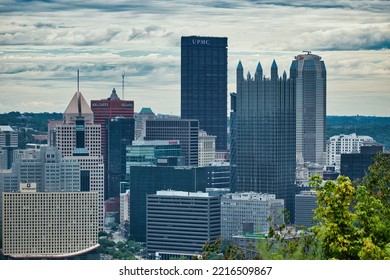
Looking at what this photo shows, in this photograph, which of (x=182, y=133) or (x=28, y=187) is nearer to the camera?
(x=28, y=187)

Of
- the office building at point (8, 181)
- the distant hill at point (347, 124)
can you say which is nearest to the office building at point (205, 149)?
the office building at point (8, 181)

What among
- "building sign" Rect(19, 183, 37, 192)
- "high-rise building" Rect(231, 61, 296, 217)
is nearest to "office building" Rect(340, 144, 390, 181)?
"high-rise building" Rect(231, 61, 296, 217)

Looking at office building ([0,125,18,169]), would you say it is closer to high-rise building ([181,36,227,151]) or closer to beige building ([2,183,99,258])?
beige building ([2,183,99,258])

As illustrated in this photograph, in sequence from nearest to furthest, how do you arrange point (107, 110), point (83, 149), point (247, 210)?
point (247, 210), point (83, 149), point (107, 110)

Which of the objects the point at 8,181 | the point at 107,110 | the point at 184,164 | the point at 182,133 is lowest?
the point at 8,181

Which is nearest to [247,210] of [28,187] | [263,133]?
[28,187]

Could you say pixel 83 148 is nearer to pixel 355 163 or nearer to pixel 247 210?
pixel 247 210


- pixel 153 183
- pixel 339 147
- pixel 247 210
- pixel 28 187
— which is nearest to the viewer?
pixel 339 147
